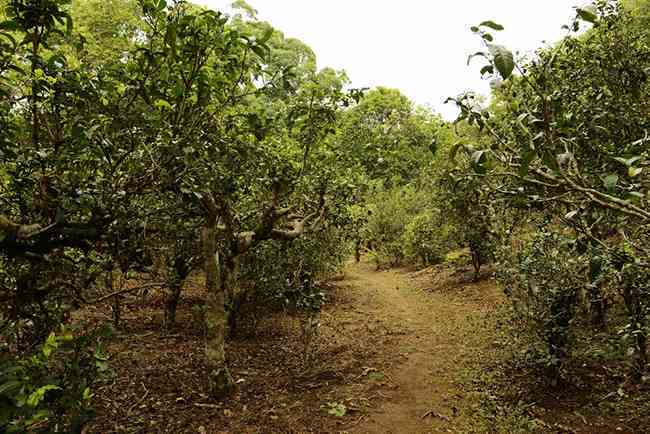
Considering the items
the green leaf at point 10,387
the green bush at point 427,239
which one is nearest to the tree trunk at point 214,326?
the green leaf at point 10,387

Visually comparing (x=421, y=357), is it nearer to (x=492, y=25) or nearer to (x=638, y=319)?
Result: (x=638, y=319)

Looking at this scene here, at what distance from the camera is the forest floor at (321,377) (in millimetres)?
4684

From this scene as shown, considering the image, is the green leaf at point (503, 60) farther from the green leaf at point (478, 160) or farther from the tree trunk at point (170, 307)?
the tree trunk at point (170, 307)

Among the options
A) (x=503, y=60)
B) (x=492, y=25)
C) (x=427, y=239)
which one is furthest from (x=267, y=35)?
(x=427, y=239)

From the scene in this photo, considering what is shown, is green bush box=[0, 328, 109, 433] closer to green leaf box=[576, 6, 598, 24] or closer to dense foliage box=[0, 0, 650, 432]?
dense foliage box=[0, 0, 650, 432]

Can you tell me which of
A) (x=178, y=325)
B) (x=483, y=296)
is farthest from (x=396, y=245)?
(x=178, y=325)

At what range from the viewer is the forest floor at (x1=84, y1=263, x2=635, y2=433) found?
468cm

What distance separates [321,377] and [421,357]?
1.92m

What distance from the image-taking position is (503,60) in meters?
1.54

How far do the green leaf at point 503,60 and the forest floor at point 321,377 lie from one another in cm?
258

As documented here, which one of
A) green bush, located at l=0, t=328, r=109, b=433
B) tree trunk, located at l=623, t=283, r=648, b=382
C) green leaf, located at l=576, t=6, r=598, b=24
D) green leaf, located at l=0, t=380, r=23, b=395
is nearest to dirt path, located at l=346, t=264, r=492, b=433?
tree trunk, located at l=623, t=283, r=648, b=382

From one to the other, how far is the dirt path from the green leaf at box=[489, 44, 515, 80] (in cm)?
424

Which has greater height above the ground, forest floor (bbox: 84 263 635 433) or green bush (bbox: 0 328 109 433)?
green bush (bbox: 0 328 109 433)

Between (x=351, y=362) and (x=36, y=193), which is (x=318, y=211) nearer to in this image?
(x=351, y=362)
